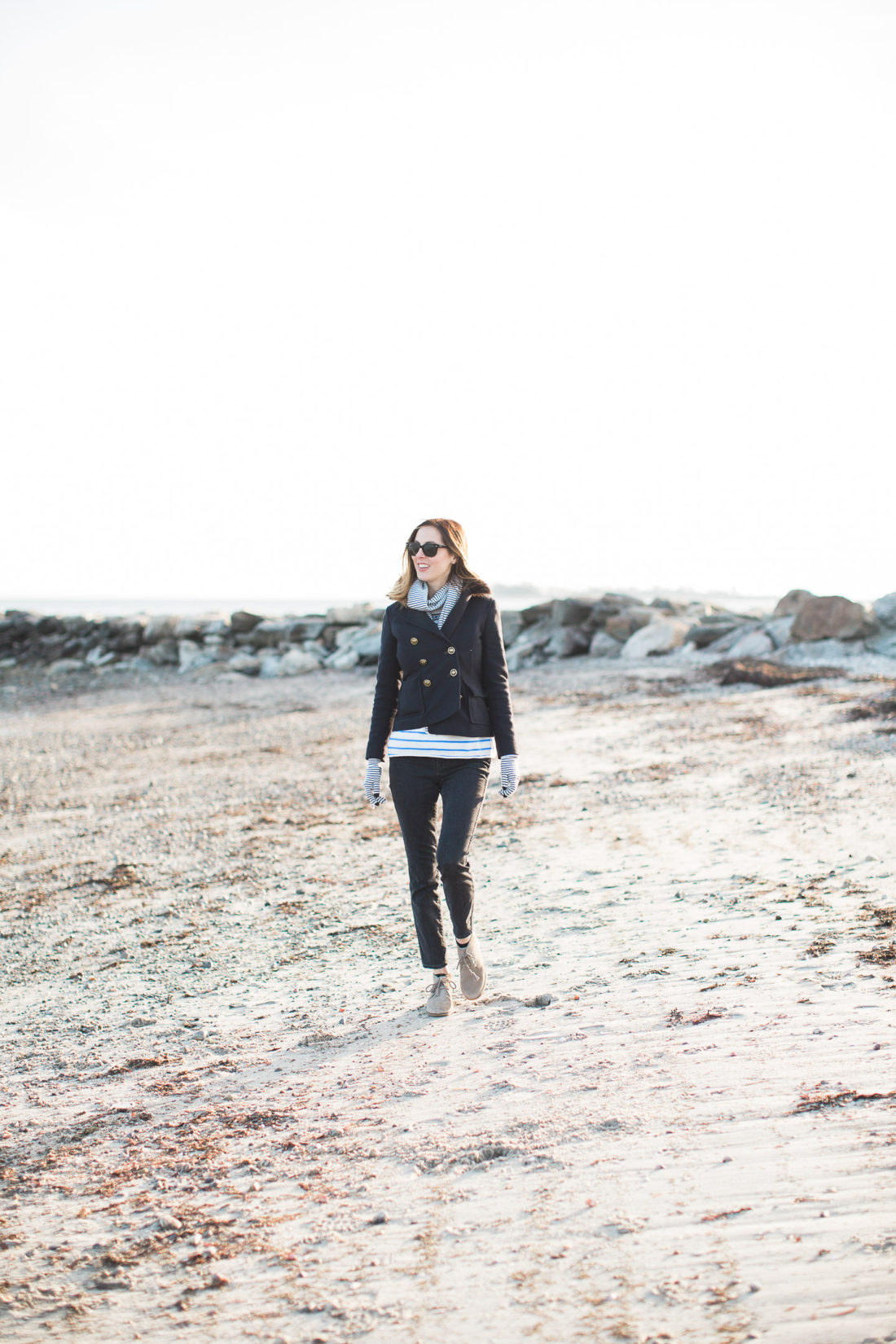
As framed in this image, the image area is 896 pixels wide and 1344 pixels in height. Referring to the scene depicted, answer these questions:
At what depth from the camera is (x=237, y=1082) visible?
370 centimetres

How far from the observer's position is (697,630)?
19.2 meters

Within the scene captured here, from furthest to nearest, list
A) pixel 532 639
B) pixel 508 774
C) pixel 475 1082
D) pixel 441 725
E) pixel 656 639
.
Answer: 1. pixel 532 639
2. pixel 656 639
3. pixel 508 774
4. pixel 441 725
5. pixel 475 1082

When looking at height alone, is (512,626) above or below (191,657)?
above

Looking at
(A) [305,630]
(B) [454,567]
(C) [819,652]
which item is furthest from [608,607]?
(B) [454,567]

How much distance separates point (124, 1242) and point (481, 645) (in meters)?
2.55

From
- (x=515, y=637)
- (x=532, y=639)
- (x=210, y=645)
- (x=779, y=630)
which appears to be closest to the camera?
(x=779, y=630)

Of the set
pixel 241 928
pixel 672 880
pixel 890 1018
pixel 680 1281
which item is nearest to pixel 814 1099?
pixel 890 1018

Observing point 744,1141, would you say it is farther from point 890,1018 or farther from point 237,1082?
point 237,1082

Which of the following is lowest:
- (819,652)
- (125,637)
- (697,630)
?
(819,652)

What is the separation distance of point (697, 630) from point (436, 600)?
52.3 ft

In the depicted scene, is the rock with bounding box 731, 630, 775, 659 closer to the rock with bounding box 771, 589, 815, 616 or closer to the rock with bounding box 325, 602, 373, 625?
the rock with bounding box 771, 589, 815, 616

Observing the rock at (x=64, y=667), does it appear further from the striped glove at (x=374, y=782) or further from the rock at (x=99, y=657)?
the striped glove at (x=374, y=782)

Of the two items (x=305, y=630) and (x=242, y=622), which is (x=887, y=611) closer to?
(x=305, y=630)

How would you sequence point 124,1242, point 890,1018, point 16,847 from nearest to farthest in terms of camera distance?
point 124,1242 < point 890,1018 < point 16,847
